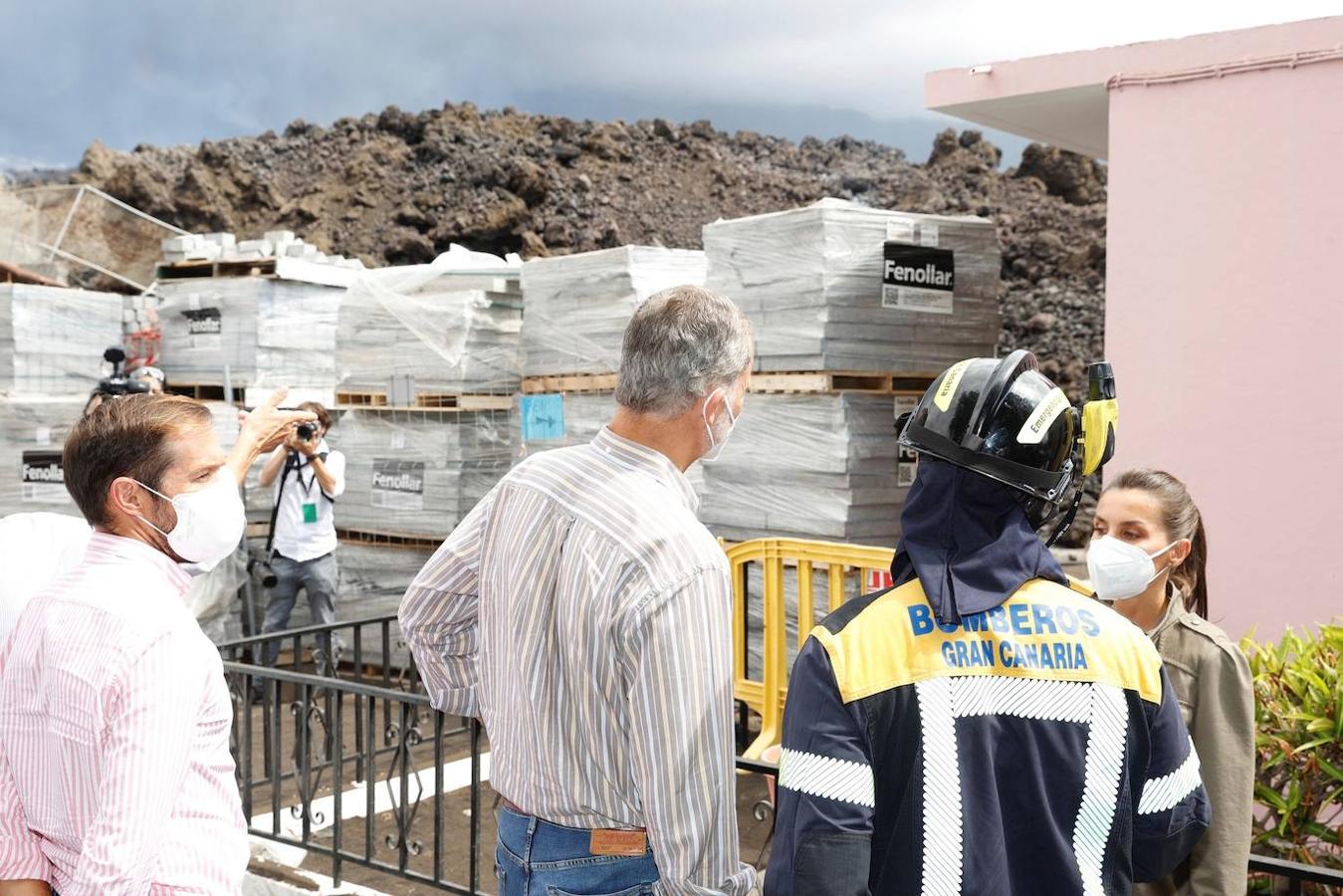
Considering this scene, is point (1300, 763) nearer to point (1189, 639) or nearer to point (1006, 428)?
point (1189, 639)

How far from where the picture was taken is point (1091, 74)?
22.4ft

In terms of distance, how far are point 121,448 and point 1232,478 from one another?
537 cm

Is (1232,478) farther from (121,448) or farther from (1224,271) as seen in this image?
(121,448)

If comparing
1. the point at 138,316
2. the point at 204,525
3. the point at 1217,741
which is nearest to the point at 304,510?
the point at 138,316

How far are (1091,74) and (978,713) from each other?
18.8ft

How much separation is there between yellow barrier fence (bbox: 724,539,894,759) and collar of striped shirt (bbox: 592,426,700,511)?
11.6 feet

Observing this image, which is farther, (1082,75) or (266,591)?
(266,591)

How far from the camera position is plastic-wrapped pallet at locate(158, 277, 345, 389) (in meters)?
10.3

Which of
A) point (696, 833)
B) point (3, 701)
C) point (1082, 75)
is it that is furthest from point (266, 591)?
point (696, 833)

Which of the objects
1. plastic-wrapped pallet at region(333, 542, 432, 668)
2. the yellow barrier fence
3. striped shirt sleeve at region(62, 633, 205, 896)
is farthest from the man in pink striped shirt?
plastic-wrapped pallet at region(333, 542, 432, 668)

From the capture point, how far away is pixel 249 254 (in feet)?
34.3

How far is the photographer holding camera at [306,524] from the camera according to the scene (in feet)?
27.0

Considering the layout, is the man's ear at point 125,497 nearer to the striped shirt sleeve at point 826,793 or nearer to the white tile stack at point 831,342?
the striped shirt sleeve at point 826,793

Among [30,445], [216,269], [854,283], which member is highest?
[216,269]
